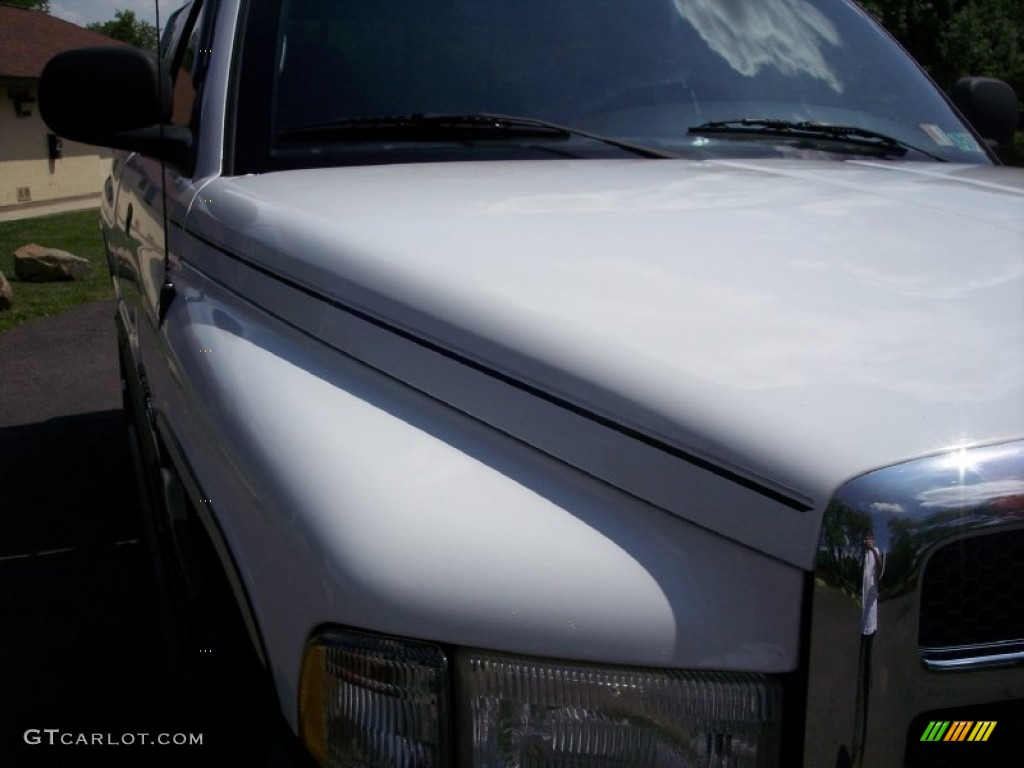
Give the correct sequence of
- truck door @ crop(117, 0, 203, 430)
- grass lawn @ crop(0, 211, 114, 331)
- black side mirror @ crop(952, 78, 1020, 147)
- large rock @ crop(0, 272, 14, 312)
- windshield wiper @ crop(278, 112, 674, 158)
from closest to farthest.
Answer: windshield wiper @ crop(278, 112, 674, 158) → truck door @ crop(117, 0, 203, 430) → black side mirror @ crop(952, 78, 1020, 147) → large rock @ crop(0, 272, 14, 312) → grass lawn @ crop(0, 211, 114, 331)

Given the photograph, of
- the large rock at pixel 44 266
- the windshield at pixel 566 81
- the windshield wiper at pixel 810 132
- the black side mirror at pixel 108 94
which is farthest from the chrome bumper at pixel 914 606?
the large rock at pixel 44 266

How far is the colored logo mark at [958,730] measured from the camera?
4.16ft

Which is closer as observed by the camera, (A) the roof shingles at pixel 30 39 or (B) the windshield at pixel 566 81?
(B) the windshield at pixel 566 81

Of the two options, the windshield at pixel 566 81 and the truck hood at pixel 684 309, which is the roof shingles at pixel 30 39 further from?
the truck hood at pixel 684 309

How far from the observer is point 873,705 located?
4.04 feet

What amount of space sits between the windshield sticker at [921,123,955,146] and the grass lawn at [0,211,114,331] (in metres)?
8.57

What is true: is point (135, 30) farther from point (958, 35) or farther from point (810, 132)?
point (810, 132)

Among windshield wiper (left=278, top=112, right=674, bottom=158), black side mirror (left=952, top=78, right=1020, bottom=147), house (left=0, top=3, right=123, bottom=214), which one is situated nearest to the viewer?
windshield wiper (left=278, top=112, right=674, bottom=158)

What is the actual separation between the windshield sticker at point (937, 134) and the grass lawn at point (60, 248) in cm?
857

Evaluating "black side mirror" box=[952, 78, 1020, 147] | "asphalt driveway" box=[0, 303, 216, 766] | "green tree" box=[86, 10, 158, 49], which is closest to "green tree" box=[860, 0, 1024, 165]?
"green tree" box=[86, 10, 158, 49]

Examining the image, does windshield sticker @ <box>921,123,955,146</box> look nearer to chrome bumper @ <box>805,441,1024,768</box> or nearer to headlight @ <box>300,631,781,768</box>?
chrome bumper @ <box>805,441,1024,768</box>

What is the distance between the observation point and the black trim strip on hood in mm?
1303

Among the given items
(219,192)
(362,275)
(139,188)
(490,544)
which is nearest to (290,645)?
(490,544)

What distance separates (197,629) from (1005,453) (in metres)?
1.45
